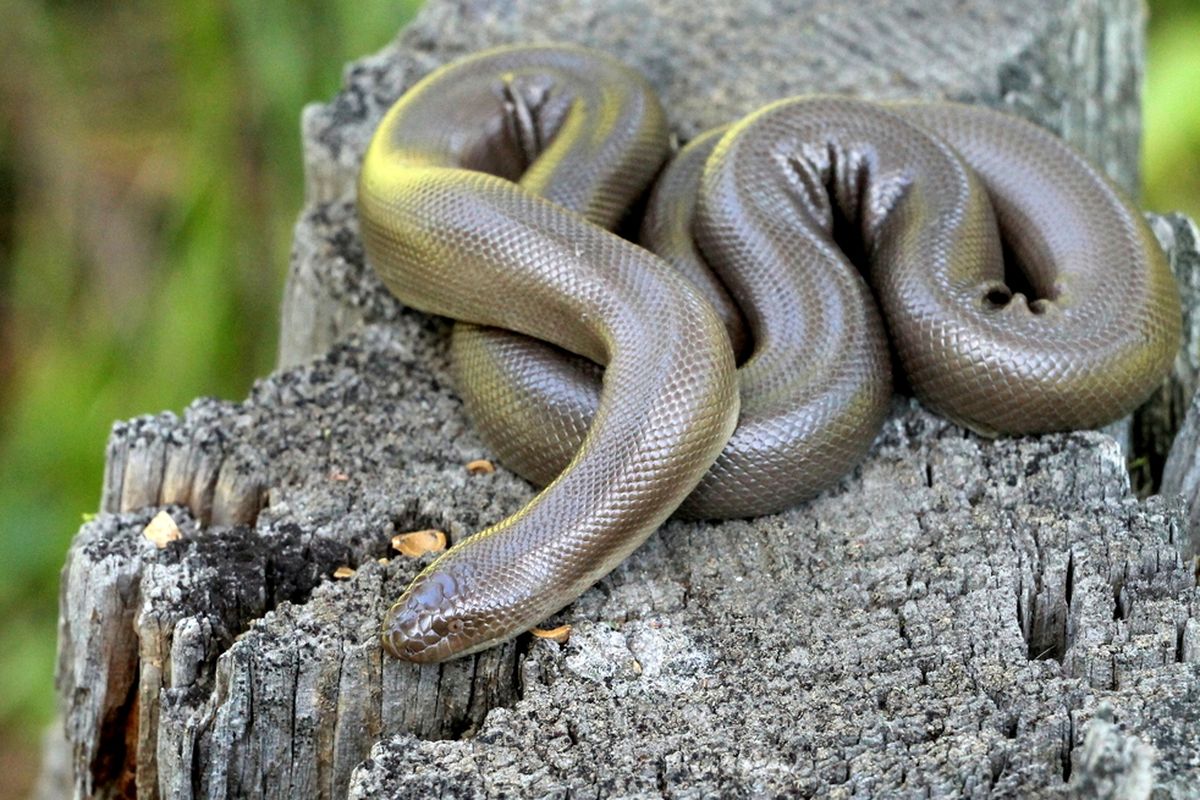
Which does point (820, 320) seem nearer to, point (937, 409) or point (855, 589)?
point (937, 409)

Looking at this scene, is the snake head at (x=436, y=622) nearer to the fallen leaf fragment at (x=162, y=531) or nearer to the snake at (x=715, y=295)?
the snake at (x=715, y=295)

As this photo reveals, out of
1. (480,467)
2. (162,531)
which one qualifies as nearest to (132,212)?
(162,531)

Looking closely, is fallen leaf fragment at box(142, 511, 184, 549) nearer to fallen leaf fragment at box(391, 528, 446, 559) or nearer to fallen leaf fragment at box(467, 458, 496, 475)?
fallen leaf fragment at box(391, 528, 446, 559)

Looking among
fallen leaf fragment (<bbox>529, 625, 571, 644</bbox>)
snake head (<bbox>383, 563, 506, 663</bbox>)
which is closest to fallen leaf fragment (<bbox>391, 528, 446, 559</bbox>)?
snake head (<bbox>383, 563, 506, 663</bbox>)

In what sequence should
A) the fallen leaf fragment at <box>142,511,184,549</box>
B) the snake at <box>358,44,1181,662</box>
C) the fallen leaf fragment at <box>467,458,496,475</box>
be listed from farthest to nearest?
the fallen leaf fragment at <box>467,458,496,475</box> → the fallen leaf fragment at <box>142,511,184,549</box> → the snake at <box>358,44,1181,662</box>

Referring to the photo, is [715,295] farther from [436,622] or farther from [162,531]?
[162,531]
